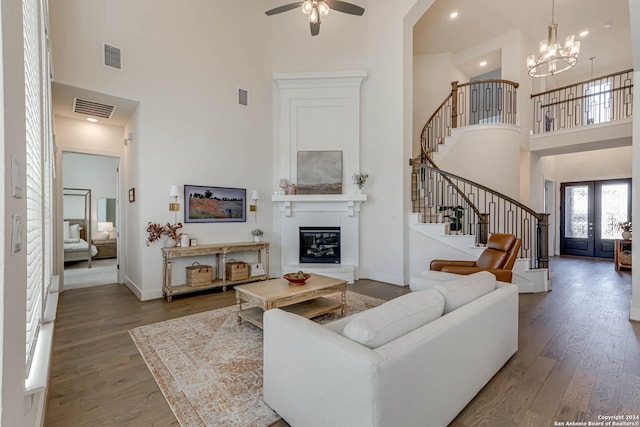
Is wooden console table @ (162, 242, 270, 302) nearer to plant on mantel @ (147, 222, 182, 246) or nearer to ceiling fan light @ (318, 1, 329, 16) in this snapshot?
plant on mantel @ (147, 222, 182, 246)

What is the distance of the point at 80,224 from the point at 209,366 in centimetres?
784

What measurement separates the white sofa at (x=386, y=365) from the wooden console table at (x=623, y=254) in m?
6.79

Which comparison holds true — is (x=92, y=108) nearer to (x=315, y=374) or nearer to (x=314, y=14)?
(x=314, y=14)

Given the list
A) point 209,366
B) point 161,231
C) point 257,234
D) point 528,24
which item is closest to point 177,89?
point 161,231

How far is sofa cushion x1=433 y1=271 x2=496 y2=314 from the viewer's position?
2076mm

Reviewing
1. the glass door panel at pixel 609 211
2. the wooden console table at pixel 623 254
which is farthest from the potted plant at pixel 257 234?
the glass door panel at pixel 609 211

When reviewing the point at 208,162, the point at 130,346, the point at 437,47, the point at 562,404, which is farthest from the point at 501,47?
the point at 130,346

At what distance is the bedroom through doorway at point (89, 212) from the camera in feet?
23.3

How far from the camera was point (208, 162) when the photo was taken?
204 inches

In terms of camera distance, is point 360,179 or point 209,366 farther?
point 360,179

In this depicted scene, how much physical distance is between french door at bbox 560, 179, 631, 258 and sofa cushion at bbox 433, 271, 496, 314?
8618 mm

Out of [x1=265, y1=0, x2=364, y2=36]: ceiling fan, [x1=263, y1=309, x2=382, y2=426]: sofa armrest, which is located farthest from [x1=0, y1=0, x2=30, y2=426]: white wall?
[x1=265, y1=0, x2=364, y2=36]: ceiling fan

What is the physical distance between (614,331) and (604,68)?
9476 millimetres

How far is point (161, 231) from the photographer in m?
4.58
